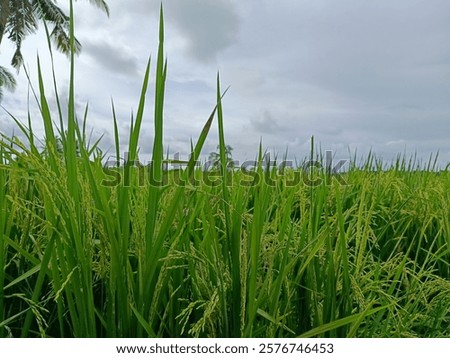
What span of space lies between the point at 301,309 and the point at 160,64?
2.16 ft

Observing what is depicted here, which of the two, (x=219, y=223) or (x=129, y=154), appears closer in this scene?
(x=129, y=154)

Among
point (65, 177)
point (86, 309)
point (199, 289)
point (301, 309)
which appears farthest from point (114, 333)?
point (301, 309)

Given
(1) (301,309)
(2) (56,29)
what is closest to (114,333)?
(1) (301,309)

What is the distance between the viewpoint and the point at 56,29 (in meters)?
19.1

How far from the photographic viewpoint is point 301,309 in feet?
3.42

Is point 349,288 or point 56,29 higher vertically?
point 56,29

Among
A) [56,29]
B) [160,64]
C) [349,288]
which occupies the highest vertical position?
[56,29]

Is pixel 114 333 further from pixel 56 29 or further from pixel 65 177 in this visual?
pixel 56 29

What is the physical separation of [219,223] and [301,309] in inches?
14.1

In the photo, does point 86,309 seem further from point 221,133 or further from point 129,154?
point 221,133
